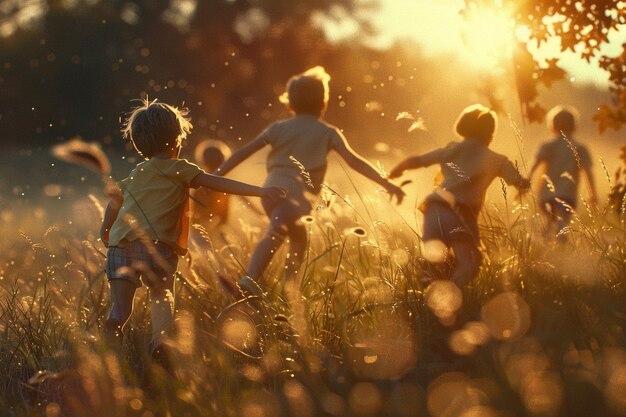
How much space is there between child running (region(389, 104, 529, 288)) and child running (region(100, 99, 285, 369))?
67.9 inches

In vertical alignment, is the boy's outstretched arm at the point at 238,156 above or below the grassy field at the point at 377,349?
above

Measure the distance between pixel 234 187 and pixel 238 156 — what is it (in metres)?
1.92

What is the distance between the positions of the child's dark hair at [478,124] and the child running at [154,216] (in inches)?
86.3

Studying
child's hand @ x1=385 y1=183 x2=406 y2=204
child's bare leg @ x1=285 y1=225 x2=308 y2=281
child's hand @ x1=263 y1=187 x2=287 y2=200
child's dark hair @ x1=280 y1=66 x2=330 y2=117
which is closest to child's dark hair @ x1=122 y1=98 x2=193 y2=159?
child's hand @ x1=263 y1=187 x2=287 y2=200

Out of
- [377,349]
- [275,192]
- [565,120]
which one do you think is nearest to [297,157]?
[275,192]

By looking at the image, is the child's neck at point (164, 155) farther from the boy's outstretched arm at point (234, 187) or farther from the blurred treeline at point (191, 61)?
the blurred treeline at point (191, 61)

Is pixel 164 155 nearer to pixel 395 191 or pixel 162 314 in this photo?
pixel 162 314

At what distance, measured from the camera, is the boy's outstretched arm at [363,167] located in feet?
19.4

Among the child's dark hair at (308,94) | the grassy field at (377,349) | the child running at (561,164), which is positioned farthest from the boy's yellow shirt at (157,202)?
the child running at (561,164)

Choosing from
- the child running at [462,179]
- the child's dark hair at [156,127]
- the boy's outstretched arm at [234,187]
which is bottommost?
the boy's outstretched arm at [234,187]

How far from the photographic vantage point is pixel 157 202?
4.90m

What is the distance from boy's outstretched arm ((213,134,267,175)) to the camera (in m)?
6.60

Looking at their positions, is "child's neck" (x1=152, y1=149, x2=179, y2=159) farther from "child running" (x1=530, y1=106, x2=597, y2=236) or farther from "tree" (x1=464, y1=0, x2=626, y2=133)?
"child running" (x1=530, y1=106, x2=597, y2=236)

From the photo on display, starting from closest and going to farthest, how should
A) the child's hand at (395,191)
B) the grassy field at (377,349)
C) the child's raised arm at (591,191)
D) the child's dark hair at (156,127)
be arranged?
the grassy field at (377,349)
the child's dark hair at (156,127)
the child's hand at (395,191)
the child's raised arm at (591,191)
